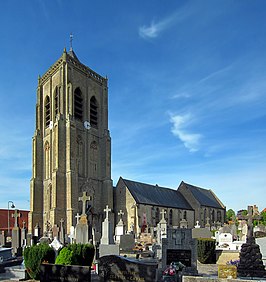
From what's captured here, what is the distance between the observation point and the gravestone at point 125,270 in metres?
9.49

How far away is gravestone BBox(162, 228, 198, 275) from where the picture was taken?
12000 mm

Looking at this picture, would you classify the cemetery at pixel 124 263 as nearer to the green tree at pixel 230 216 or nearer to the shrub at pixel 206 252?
the shrub at pixel 206 252

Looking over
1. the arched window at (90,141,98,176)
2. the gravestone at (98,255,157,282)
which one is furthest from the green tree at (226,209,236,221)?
the gravestone at (98,255,157,282)

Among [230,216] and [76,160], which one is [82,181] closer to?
[76,160]

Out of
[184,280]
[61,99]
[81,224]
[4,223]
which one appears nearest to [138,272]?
[184,280]

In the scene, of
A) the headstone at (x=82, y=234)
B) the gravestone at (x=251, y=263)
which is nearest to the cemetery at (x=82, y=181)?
the headstone at (x=82, y=234)

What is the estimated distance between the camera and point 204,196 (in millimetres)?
58812

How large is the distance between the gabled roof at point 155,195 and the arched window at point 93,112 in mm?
8208

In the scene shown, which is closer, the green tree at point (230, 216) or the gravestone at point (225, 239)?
the gravestone at point (225, 239)

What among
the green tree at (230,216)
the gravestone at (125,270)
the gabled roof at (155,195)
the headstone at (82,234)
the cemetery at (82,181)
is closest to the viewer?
the gravestone at (125,270)

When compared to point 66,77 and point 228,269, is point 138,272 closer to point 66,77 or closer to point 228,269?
point 228,269

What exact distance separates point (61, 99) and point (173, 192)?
76.0ft

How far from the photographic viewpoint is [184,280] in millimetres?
8805

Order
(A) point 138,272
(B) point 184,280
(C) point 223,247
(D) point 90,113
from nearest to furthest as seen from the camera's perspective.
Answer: (B) point 184,280 → (A) point 138,272 → (C) point 223,247 → (D) point 90,113
